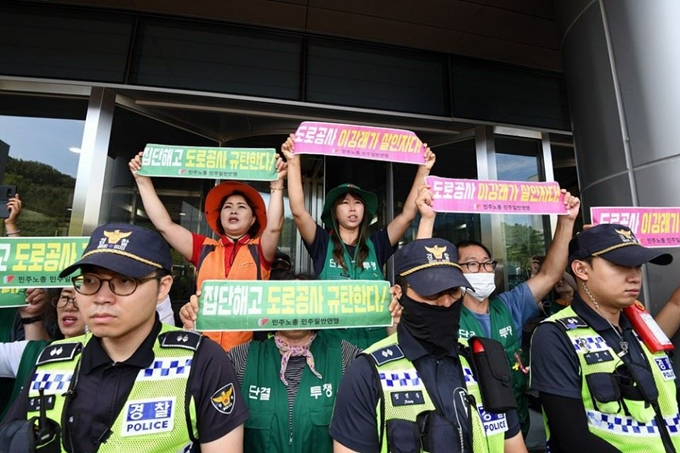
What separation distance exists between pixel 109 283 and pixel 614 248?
96.0 inches

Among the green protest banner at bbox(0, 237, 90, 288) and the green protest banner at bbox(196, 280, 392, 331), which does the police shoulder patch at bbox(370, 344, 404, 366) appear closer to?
the green protest banner at bbox(196, 280, 392, 331)

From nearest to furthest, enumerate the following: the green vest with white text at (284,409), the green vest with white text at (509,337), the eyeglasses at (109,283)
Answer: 1. the eyeglasses at (109,283)
2. the green vest with white text at (284,409)
3. the green vest with white text at (509,337)

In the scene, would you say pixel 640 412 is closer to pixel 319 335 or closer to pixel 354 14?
pixel 319 335

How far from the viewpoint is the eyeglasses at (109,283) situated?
1.32m

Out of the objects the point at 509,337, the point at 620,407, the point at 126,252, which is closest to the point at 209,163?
the point at 126,252

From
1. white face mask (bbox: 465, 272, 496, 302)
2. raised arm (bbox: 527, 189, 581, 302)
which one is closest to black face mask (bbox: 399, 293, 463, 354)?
white face mask (bbox: 465, 272, 496, 302)

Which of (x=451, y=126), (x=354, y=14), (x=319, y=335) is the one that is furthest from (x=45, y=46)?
(x=451, y=126)

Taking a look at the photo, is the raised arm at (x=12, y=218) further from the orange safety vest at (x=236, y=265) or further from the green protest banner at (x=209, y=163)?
the orange safety vest at (x=236, y=265)

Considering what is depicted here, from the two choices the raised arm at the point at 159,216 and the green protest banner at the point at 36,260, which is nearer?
the green protest banner at the point at 36,260

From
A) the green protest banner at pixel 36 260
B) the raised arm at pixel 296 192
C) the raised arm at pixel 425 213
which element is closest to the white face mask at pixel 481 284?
the raised arm at pixel 425 213

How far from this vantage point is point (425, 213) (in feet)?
7.74

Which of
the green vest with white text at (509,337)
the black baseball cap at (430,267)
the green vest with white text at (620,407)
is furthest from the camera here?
the green vest with white text at (509,337)

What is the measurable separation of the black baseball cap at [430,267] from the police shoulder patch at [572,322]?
0.74 m

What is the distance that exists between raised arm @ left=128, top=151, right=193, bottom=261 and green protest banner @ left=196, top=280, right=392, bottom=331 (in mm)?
980
